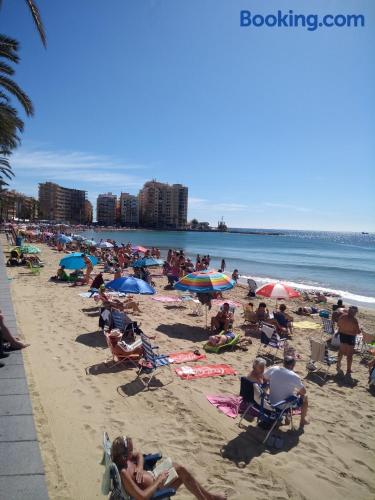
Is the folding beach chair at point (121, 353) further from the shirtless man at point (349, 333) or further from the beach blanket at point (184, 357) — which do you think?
the shirtless man at point (349, 333)

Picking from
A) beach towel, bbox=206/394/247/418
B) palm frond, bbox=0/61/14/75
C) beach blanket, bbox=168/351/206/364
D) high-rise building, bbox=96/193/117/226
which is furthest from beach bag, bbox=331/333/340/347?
high-rise building, bbox=96/193/117/226

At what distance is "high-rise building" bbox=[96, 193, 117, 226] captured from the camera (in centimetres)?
16138

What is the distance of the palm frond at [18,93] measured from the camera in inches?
401

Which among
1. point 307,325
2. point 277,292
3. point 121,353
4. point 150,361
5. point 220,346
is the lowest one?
point 307,325

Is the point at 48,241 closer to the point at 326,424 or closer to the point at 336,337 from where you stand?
the point at 336,337

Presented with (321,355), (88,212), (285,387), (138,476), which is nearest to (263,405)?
(285,387)

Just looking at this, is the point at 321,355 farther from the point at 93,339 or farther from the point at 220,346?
the point at 93,339

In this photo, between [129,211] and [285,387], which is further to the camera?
[129,211]

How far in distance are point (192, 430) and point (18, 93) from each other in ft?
34.0

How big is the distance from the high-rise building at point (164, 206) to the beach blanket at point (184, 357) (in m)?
145

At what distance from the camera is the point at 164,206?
156 metres

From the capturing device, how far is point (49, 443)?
3887 millimetres

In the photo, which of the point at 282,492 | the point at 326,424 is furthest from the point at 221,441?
the point at 326,424

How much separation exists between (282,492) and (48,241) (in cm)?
4001
